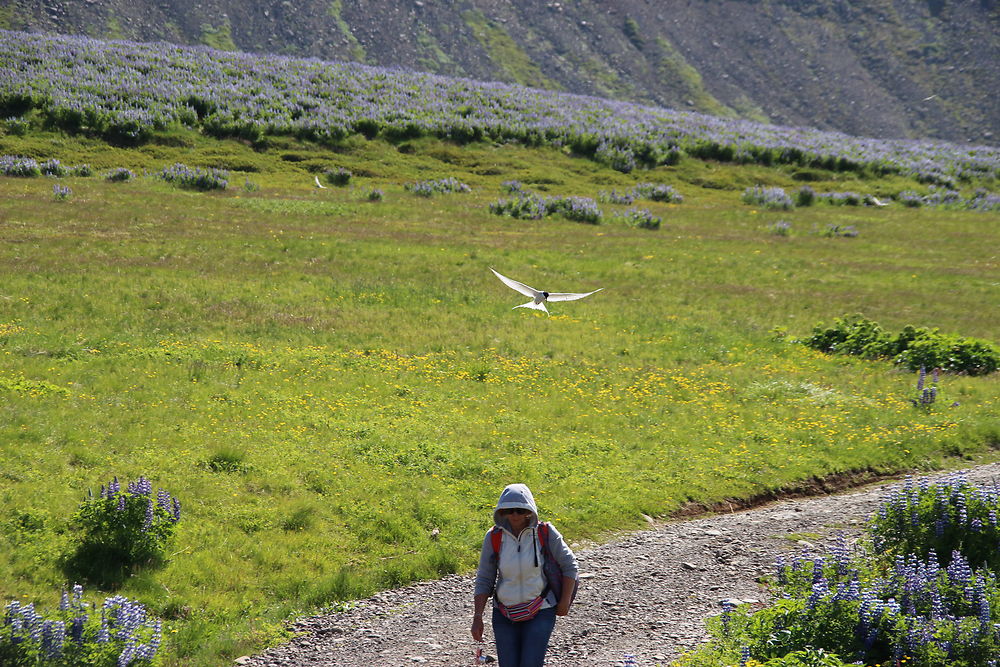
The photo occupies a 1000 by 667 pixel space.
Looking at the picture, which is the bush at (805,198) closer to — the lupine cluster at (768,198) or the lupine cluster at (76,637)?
the lupine cluster at (768,198)

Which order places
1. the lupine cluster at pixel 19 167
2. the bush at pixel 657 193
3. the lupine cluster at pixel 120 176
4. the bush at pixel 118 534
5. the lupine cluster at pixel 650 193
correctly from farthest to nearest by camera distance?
the bush at pixel 657 193
the lupine cluster at pixel 650 193
the lupine cluster at pixel 120 176
the lupine cluster at pixel 19 167
the bush at pixel 118 534

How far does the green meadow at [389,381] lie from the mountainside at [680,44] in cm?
7247

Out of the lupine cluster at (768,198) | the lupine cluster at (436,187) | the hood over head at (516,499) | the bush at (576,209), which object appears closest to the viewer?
the hood over head at (516,499)

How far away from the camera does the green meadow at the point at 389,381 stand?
541 inches

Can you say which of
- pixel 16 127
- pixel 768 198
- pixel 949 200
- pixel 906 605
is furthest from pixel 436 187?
pixel 906 605

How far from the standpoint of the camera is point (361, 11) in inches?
4771

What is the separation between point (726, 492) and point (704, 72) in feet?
435

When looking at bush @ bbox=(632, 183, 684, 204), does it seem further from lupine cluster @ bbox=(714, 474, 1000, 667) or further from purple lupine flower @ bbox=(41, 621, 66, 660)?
purple lupine flower @ bbox=(41, 621, 66, 660)

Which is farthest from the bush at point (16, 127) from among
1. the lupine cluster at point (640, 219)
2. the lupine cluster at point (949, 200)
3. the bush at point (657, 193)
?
the lupine cluster at point (949, 200)

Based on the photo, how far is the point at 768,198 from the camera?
56656 millimetres

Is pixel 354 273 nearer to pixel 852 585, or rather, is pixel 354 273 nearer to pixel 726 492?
pixel 726 492

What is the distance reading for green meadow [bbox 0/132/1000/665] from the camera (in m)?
13.7

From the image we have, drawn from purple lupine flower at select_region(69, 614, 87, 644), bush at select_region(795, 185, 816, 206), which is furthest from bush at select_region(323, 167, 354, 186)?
purple lupine flower at select_region(69, 614, 87, 644)

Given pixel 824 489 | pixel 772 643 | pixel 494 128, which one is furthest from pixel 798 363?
pixel 494 128
